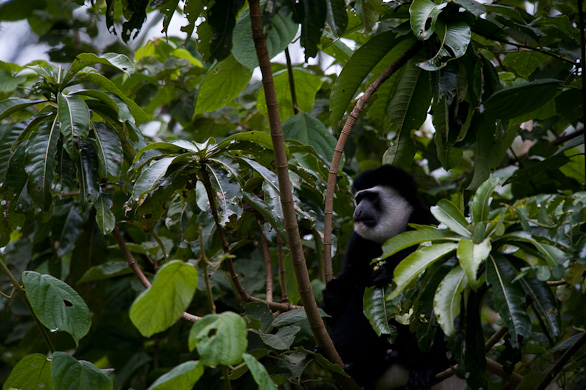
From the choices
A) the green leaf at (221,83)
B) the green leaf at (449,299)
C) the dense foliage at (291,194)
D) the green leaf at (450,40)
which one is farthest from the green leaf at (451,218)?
the green leaf at (221,83)

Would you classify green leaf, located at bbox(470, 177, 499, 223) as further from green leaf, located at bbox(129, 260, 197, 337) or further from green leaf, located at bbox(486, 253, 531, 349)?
green leaf, located at bbox(129, 260, 197, 337)

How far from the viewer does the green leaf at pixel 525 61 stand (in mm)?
2709

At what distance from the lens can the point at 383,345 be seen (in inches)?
112

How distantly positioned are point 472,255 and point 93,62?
5.69 ft

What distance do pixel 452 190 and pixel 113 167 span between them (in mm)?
2328

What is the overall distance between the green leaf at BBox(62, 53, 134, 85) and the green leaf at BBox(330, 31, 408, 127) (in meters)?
0.88

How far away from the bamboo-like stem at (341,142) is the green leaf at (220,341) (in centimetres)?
107

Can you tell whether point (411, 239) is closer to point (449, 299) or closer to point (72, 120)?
point (449, 299)

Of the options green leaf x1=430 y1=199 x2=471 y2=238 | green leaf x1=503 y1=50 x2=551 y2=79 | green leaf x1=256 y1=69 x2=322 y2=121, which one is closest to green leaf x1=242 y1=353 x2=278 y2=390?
green leaf x1=430 y1=199 x2=471 y2=238

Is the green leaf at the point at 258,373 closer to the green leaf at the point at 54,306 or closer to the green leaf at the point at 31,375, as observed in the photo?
the green leaf at the point at 54,306

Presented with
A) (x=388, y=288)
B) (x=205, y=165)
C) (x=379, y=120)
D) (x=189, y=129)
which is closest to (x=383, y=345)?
(x=388, y=288)

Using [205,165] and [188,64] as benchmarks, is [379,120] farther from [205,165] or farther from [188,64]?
[188,64]

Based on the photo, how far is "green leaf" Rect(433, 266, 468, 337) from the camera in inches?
63.1

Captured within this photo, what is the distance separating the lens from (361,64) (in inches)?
96.3
